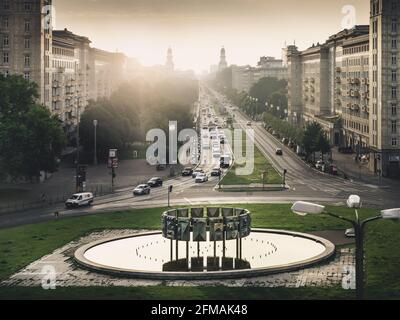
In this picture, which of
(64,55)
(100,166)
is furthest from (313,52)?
(100,166)

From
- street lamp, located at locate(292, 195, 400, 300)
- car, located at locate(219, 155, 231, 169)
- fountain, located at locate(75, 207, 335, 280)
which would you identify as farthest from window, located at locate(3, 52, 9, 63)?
street lamp, located at locate(292, 195, 400, 300)

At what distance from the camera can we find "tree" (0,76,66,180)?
91375mm

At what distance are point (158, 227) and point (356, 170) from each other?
66104mm

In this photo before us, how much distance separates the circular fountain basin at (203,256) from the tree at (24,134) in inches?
1417

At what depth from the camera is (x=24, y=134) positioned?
91.4 metres

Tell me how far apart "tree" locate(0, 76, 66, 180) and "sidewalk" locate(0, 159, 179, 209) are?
121 inches

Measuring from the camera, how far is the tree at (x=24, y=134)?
91375 millimetres

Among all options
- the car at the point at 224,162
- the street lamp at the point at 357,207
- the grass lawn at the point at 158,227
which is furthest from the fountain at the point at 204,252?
the car at the point at 224,162

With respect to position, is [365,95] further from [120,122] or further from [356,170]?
[120,122]

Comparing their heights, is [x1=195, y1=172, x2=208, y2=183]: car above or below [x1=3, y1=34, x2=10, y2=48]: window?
below

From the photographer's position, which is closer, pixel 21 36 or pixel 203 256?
pixel 203 256

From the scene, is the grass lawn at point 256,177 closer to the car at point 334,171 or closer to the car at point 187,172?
the car at point 187,172

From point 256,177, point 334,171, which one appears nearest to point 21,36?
point 256,177

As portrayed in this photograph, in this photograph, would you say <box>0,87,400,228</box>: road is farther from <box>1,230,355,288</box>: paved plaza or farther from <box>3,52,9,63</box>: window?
<box>3,52,9,63</box>: window
